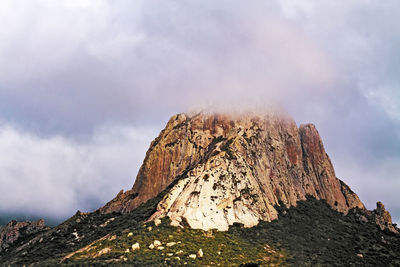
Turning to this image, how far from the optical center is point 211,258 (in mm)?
114000

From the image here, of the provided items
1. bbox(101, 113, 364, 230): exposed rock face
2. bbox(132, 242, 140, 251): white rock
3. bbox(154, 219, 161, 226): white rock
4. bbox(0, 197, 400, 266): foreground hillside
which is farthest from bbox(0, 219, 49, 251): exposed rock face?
bbox(132, 242, 140, 251): white rock

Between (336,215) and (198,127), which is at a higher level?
(198,127)

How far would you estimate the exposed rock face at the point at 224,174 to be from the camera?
137500 millimetres

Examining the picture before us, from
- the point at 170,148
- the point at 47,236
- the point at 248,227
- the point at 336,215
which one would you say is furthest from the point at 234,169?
the point at 47,236

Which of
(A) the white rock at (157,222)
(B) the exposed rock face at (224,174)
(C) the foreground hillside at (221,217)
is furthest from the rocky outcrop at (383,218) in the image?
(A) the white rock at (157,222)

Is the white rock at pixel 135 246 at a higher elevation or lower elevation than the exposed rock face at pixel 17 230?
lower

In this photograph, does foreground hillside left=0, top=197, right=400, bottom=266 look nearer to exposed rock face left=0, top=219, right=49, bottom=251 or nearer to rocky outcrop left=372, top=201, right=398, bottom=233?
rocky outcrop left=372, top=201, right=398, bottom=233

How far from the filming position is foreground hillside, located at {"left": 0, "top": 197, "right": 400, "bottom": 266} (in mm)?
112562

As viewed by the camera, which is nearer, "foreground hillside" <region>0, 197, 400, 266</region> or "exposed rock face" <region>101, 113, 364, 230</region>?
"foreground hillside" <region>0, 197, 400, 266</region>

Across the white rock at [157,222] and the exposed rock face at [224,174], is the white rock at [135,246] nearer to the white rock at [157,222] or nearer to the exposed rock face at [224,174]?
the white rock at [157,222]

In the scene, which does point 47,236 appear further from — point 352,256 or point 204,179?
point 352,256

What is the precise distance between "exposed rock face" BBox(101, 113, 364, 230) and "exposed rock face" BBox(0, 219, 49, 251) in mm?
35613

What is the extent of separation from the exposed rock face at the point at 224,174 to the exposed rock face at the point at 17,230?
3561cm

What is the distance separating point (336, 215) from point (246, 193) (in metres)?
55.6
